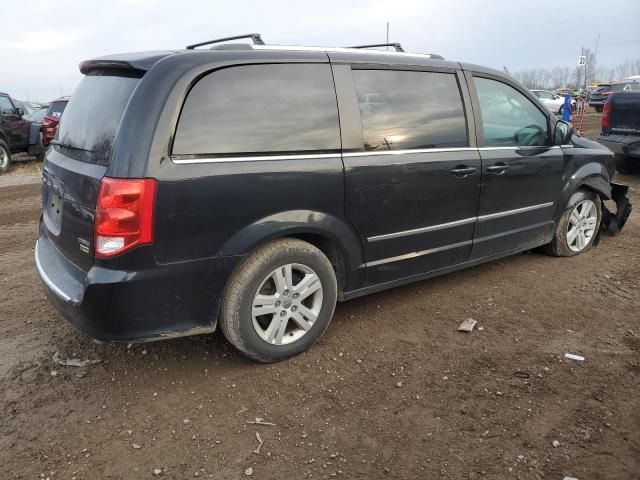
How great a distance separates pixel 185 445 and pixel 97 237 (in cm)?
110

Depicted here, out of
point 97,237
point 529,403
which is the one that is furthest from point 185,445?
point 529,403

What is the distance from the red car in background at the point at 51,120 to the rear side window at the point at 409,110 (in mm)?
10960

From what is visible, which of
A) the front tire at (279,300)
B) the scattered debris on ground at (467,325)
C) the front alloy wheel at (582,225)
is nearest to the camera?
the front tire at (279,300)

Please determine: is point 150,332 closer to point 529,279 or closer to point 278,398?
point 278,398

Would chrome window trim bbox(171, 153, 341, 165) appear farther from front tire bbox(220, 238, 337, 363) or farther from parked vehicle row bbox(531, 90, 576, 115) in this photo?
parked vehicle row bbox(531, 90, 576, 115)

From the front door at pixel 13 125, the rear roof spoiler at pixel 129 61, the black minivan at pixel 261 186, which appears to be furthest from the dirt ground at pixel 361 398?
the front door at pixel 13 125

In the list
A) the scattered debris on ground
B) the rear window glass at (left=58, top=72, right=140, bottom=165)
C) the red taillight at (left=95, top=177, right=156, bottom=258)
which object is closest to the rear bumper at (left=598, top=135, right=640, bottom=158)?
the scattered debris on ground

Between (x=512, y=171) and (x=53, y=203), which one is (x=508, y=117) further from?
(x=53, y=203)

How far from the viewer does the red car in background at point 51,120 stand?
12.6 m

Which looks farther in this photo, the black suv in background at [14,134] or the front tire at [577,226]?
the black suv in background at [14,134]

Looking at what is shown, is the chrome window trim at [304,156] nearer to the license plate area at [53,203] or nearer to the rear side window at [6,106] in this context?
the license plate area at [53,203]

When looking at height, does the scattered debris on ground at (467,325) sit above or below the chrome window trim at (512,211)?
below

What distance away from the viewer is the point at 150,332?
2.76 m

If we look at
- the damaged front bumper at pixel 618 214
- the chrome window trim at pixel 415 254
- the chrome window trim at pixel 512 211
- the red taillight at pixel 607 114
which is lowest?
the damaged front bumper at pixel 618 214
